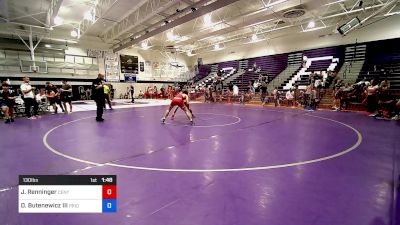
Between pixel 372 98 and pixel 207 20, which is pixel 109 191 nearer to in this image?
pixel 372 98

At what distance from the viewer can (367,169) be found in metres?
3.34

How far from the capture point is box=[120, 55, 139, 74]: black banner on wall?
968 inches

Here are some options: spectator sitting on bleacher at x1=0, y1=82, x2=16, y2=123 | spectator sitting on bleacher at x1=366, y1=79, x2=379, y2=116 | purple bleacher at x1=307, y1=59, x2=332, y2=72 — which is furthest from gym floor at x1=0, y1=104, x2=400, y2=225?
purple bleacher at x1=307, y1=59, x2=332, y2=72

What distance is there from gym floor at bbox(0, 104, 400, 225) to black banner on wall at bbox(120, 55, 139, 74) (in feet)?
65.7

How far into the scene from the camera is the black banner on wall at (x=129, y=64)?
24.6 metres

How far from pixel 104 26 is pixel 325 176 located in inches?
803

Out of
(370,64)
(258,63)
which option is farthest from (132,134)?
(258,63)

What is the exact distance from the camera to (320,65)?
18.6 metres

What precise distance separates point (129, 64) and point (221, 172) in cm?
2446

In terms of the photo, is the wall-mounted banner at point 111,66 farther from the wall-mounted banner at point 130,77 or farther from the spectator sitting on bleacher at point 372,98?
the spectator sitting on bleacher at point 372,98

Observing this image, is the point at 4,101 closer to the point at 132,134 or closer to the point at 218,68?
the point at 132,134

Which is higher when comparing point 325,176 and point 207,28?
point 207,28
